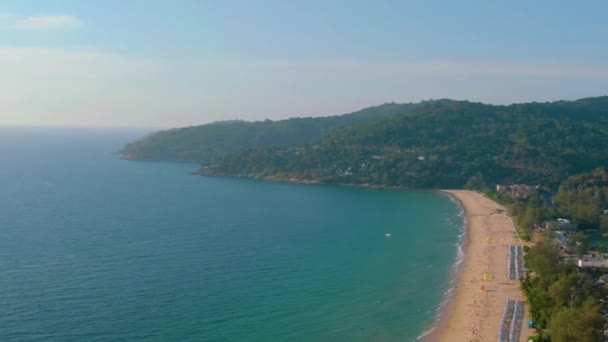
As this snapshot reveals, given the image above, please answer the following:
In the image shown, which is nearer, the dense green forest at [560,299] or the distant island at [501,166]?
the dense green forest at [560,299]

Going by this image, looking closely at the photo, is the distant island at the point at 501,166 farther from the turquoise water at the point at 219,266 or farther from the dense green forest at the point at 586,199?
the turquoise water at the point at 219,266

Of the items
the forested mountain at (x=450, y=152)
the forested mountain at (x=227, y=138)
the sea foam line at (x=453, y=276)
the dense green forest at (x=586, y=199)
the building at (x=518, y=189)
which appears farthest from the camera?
the forested mountain at (x=227, y=138)

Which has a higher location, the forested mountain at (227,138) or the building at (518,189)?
the forested mountain at (227,138)

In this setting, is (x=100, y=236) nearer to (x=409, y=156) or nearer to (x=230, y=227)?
(x=230, y=227)

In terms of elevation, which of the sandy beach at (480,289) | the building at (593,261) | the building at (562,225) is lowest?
the sandy beach at (480,289)

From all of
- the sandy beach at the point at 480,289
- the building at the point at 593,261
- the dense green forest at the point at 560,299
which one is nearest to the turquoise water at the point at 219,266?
the sandy beach at the point at 480,289

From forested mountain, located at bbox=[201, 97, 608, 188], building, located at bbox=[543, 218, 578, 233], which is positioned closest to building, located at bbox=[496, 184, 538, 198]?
forested mountain, located at bbox=[201, 97, 608, 188]

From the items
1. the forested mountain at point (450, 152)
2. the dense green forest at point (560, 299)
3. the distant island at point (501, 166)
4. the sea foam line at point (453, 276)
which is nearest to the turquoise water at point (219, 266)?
→ the sea foam line at point (453, 276)

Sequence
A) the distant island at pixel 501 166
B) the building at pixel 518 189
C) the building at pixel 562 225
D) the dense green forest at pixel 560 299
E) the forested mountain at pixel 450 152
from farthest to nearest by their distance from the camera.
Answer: the forested mountain at pixel 450 152 → the building at pixel 518 189 → the building at pixel 562 225 → the distant island at pixel 501 166 → the dense green forest at pixel 560 299
